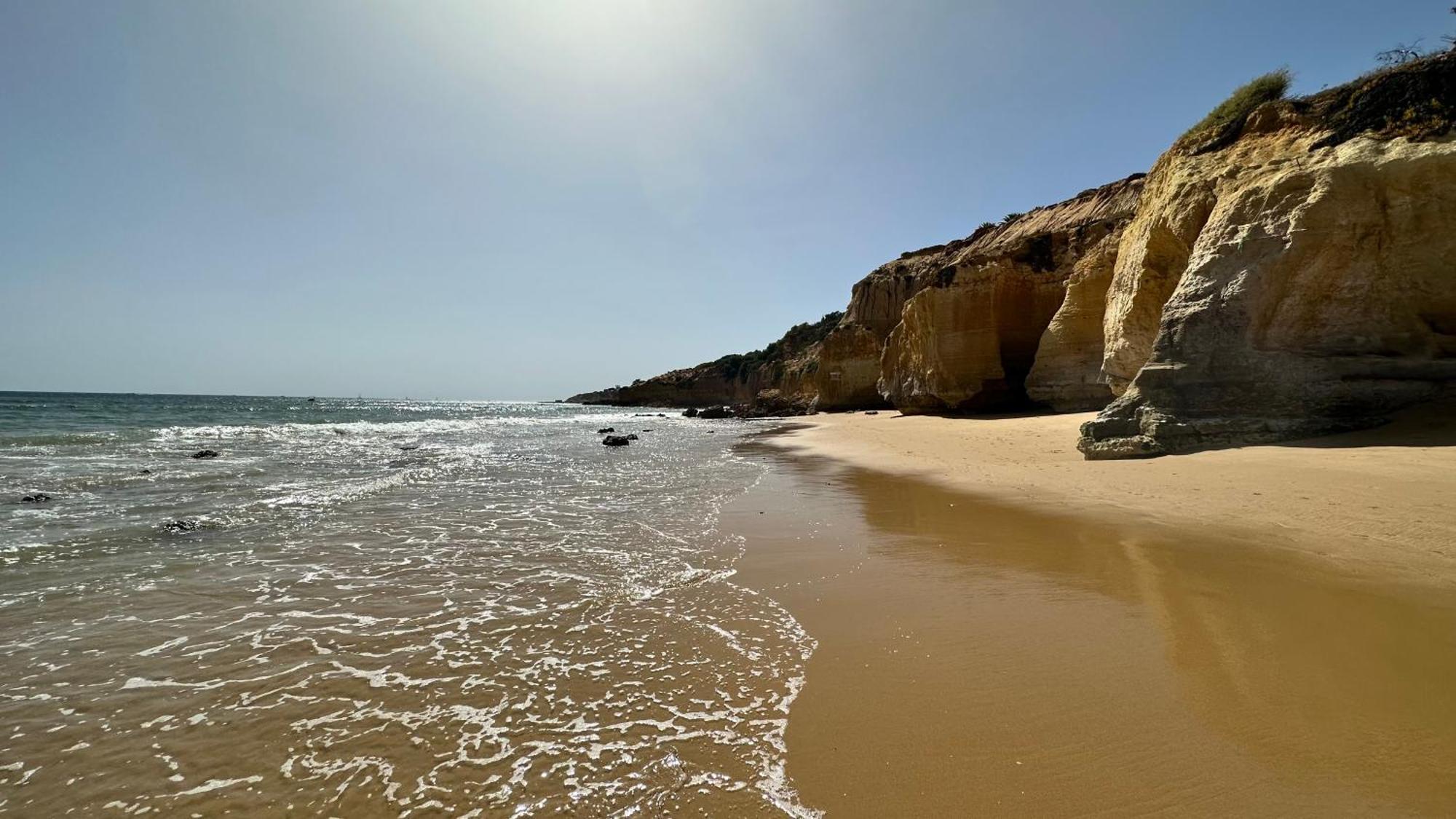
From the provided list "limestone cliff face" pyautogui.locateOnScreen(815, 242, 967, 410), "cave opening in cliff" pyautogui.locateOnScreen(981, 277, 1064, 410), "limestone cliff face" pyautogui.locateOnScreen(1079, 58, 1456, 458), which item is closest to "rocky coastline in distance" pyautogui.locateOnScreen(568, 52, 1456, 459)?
"limestone cliff face" pyautogui.locateOnScreen(1079, 58, 1456, 458)

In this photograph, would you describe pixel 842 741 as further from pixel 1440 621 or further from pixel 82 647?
pixel 82 647

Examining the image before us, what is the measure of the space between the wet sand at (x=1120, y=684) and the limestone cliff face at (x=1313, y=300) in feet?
17.8

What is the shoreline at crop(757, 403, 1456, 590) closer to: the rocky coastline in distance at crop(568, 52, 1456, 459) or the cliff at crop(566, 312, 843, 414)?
the rocky coastline in distance at crop(568, 52, 1456, 459)

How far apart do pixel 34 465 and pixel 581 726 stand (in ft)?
63.1

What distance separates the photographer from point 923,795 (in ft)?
7.59

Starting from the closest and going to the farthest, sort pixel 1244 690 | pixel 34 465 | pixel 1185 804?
pixel 1185 804 → pixel 1244 690 → pixel 34 465

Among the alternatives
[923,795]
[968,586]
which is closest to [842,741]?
[923,795]

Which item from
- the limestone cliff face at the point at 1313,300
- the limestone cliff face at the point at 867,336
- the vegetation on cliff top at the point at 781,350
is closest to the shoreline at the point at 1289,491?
the limestone cliff face at the point at 1313,300

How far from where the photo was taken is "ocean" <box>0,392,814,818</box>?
253 centimetres

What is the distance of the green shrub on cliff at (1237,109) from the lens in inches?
512

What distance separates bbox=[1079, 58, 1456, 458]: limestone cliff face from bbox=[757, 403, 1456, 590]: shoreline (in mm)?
610

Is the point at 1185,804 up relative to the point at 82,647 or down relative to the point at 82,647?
up

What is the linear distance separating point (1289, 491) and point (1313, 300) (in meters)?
4.96

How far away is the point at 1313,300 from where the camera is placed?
9.63 m
